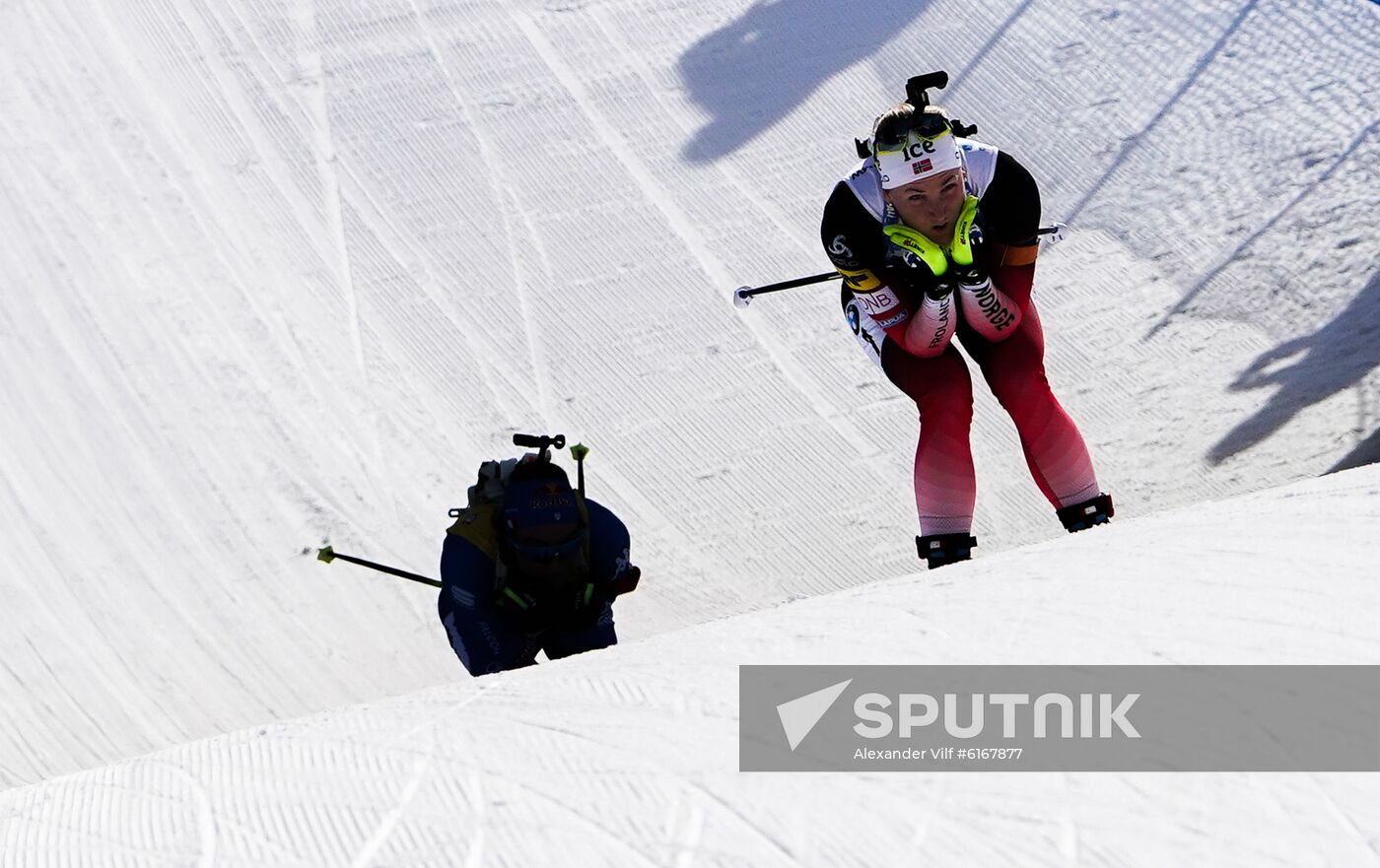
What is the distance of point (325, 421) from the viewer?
6703 mm

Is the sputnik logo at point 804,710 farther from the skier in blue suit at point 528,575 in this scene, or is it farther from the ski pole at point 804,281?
the ski pole at point 804,281

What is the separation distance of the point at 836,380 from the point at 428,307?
1825 millimetres

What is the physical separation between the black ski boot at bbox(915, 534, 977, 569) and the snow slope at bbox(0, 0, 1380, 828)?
3.45ft

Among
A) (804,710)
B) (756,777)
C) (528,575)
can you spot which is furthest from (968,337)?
(756,777)

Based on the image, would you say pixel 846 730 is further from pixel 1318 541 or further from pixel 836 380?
pixel 836 380

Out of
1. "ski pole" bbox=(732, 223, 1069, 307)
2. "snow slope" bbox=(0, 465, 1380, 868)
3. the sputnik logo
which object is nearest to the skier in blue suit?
"snow slope" bbox=(0, 465, 1380, 868)

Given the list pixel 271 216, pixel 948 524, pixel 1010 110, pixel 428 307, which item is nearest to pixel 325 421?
pixel 428 307

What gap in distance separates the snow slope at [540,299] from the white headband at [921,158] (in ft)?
5.56

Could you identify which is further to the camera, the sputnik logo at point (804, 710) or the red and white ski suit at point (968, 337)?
the red and white ski suit at point (968, 337)

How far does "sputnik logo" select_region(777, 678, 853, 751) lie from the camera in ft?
9.78

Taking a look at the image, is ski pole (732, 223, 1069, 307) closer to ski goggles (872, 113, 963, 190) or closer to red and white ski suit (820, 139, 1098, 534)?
red and white ski suit (820, 139, 1098, 534)

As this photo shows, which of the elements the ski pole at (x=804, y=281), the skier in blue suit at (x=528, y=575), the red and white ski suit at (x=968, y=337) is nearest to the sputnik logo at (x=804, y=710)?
the skier in blue suit at (x=528, y=575)

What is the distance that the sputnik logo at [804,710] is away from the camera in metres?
2.98

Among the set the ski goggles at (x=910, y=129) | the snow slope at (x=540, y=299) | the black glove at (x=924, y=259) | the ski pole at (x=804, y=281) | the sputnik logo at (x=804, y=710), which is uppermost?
the ski goggles at (x=910, y=129)
